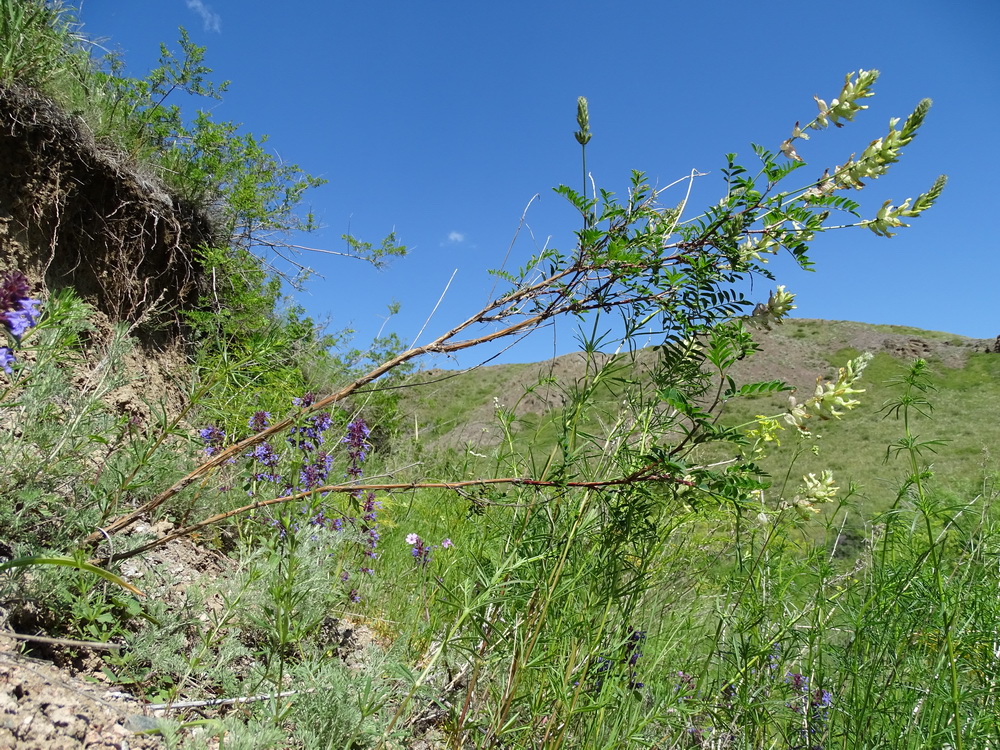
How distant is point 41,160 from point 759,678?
18.4ft

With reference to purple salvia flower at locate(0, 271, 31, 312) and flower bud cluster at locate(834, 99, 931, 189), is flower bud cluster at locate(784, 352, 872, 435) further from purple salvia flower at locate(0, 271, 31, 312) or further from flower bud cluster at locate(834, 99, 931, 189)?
purple salvia flower at locate(0, 271, 31, 312)

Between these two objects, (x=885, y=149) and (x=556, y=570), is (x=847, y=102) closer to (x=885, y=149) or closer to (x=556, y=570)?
(x=885, y=149)

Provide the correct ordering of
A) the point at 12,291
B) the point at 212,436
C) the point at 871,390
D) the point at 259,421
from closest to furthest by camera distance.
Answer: the point at 12,291 → the point at 259,421 → the point at 212,436 → the point at 871,390

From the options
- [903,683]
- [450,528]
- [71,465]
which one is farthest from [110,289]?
[903,683]

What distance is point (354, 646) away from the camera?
2.74m

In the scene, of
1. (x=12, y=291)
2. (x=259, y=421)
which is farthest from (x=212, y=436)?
(x=12, y=291)

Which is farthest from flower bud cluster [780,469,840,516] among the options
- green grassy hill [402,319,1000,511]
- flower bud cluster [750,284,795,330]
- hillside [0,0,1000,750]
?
green grassy hill [402,319,1000,511]

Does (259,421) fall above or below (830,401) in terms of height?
above

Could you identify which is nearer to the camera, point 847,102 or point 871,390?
point 847,102

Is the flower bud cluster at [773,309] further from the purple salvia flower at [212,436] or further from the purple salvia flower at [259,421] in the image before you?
the purple salvia flower at [212,436]

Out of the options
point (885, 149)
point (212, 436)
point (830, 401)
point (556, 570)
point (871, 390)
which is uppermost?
point (871, 390)

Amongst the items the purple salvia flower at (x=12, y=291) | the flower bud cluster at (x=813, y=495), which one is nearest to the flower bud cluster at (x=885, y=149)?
the flower bud cluster at (x=813, y=495)

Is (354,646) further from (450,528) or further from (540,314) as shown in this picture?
(540,314)

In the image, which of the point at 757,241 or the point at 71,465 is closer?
the point at 757,241
